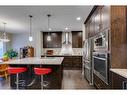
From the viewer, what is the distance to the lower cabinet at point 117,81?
2391 mm

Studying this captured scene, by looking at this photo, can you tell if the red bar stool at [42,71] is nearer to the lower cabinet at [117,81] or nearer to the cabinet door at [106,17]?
the lower cabinet at [117,81]

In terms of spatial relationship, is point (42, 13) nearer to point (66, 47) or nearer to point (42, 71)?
point (42, 71)

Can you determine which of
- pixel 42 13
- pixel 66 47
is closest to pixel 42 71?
pixel 42 13

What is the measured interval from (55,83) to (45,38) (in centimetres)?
641

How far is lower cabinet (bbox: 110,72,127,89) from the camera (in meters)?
2.39

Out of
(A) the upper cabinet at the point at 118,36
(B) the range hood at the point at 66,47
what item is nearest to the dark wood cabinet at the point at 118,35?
(A) the upper cabinet at the point at 118,36

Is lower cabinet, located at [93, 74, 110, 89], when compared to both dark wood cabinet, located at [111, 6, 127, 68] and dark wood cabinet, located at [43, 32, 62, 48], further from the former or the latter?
dark wood cabinet, located at [43, 32, 62, 48]

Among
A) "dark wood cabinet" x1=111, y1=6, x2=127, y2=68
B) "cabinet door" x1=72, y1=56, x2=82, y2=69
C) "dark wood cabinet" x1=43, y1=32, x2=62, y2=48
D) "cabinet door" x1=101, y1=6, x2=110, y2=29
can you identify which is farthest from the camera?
"dark wood cabinet" x1=43, y1=32, x2=62, y2=48

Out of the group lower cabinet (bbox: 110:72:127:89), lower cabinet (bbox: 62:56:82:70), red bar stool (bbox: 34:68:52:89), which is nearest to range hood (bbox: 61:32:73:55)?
lower cabinet (bbox: 62:56:82:70)
